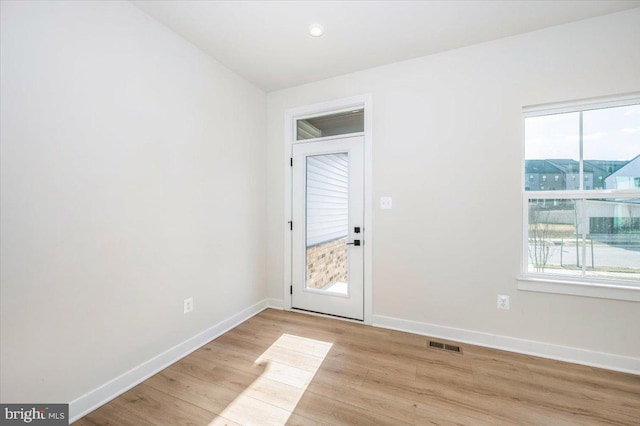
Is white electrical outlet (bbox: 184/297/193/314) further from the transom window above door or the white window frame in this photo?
the white window frame

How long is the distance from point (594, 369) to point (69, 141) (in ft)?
13.4

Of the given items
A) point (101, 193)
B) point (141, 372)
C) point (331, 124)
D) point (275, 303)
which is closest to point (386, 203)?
point (331, 124)

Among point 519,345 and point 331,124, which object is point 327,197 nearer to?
point 331,124

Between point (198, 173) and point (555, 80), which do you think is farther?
point (198, 173)

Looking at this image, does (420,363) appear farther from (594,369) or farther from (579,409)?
(594,369)

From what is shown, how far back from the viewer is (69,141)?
1634 mm

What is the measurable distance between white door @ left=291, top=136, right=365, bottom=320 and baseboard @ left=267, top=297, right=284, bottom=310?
167mm

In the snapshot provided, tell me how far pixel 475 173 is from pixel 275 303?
2721 millimetres

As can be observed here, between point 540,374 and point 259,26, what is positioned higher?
point 259,26

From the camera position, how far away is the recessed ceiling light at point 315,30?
7.29ft

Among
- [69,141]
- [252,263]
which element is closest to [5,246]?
[69,141]

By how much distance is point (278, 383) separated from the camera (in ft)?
6.42

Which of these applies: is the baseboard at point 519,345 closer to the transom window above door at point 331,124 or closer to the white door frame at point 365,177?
the white door frame at point 365,177

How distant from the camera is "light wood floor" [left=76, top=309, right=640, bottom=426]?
5.39 feet
